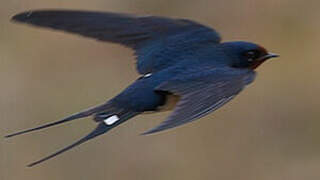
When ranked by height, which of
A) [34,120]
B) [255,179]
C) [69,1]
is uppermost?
[69,1]

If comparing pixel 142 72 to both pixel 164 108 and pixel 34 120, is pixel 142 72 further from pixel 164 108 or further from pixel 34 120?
pixel 34 120

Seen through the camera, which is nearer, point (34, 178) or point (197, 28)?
point (197, 28)

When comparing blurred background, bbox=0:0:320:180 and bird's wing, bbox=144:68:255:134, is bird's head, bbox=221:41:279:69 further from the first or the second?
blurred background, bbox=0:0:320:180

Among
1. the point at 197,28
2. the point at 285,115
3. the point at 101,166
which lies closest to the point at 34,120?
the point at 101,166

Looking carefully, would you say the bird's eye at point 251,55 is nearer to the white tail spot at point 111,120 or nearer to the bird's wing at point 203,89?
the bird's wing at point 203,89

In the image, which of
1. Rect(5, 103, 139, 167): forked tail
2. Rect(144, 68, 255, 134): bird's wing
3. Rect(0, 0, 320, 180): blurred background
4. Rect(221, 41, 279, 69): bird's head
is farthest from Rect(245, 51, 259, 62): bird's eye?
Rect(0, 0, 320, 180): blurred background

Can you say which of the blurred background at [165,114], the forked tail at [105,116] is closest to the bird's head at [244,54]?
the forked tail at [105,116]

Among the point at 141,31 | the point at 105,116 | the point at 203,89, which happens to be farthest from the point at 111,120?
the point at 141,31
